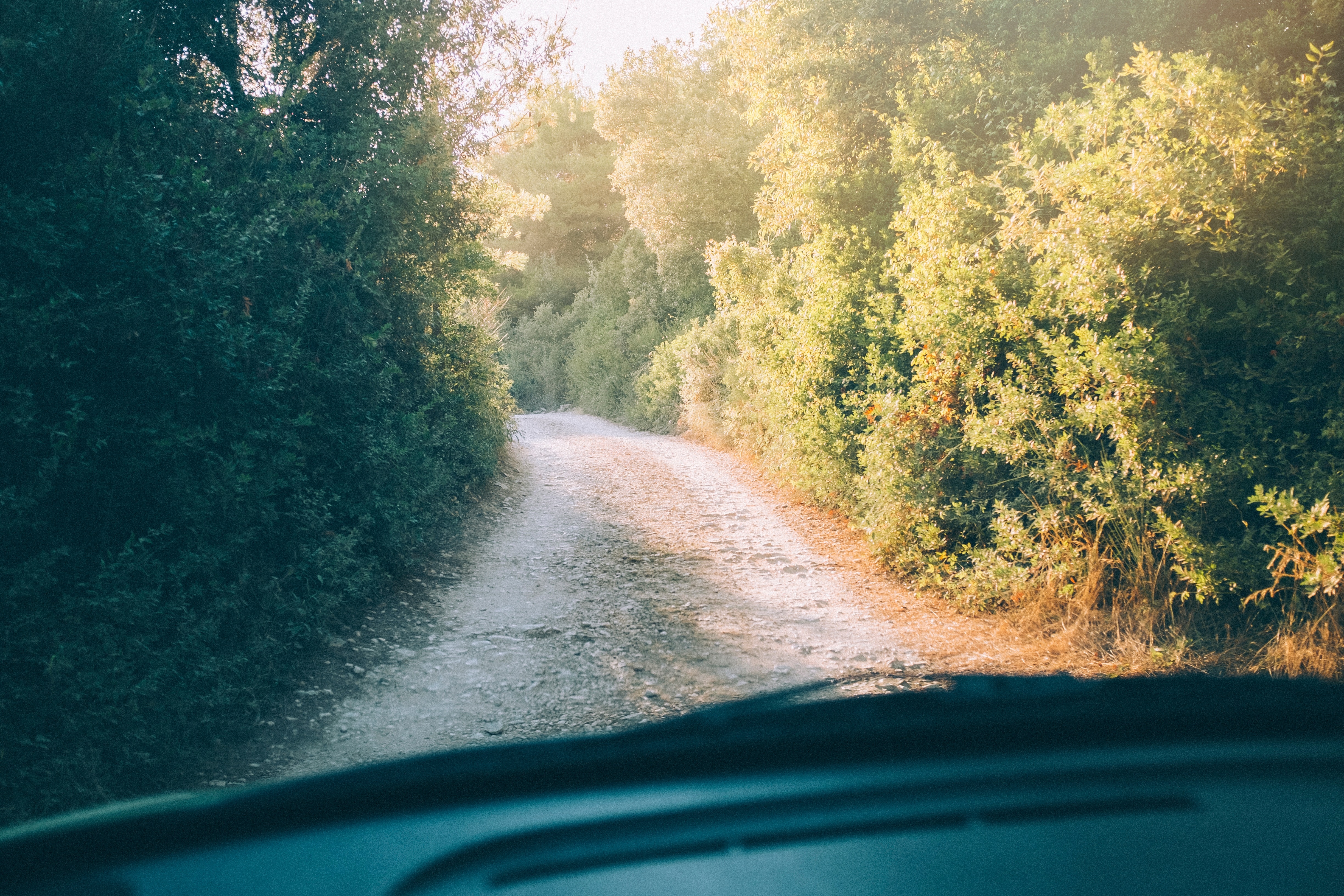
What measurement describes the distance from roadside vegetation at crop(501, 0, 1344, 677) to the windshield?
1.5 inches

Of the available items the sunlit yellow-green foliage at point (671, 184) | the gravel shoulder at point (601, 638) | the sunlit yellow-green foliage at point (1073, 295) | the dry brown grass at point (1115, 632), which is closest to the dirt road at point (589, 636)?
the gravel shoulder at point (601, 638)

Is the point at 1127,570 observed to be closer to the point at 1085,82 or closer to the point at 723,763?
the point at 1085,82

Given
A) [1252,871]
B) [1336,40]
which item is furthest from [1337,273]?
[1252,871]

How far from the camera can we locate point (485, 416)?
1155 centimetres

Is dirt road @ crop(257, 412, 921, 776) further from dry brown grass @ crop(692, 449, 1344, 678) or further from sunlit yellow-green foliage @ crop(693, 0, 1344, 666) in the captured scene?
sunlit yellow-green foliage @ crop(693, 0, 1344, 666)

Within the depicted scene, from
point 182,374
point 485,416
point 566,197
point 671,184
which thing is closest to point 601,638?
point 182,374

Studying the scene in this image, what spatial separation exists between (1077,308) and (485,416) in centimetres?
818

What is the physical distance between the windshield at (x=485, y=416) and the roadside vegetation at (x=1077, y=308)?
38mm

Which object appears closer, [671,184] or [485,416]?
[485,416]

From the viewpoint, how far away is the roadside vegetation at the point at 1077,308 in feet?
15.7

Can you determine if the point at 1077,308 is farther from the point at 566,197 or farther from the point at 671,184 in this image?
the point at 566,197

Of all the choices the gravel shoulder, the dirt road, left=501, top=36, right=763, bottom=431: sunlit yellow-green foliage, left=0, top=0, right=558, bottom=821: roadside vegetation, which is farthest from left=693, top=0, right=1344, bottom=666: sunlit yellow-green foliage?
left=501, top=36, right=763, bottom=431: sunlit yellow-green foliage

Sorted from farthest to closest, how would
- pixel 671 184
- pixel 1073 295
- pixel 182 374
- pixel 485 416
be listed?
pixel 671 184 → pixel 485 416 → pixel 1073 295 → pixel 182 374

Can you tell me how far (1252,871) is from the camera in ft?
4.27
